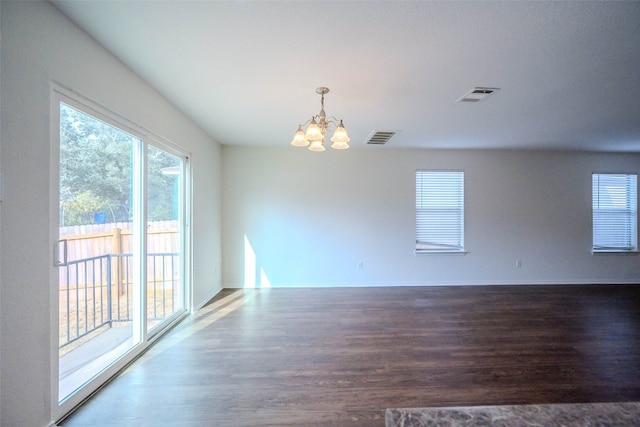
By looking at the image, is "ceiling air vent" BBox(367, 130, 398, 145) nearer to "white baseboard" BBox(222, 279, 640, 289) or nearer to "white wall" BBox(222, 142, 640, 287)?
"white wall" BBox(222, 142, 640, 287)

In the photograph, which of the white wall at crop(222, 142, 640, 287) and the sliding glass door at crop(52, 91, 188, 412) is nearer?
the sliding glass door at crop(52, 91, 188, 412)

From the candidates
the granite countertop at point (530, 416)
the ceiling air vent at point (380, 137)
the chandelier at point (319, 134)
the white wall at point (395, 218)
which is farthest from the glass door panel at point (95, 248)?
the ceiling air vent at point (380, 137)

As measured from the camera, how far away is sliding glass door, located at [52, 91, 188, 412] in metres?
1.83

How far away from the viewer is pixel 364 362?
2430 mm

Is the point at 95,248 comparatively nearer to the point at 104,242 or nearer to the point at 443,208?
the point at 104,242

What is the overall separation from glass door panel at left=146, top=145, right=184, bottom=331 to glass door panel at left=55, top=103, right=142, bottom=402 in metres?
0.25

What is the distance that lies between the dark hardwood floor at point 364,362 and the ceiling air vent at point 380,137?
2.56 metres

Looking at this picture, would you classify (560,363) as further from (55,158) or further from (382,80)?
(55,158)

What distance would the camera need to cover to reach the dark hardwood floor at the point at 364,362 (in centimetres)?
188

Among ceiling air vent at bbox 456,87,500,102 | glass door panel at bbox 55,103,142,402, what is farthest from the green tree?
ceiling air vent at bbox 456,87,500,102

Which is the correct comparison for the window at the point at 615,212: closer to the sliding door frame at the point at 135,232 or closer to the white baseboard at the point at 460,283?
the white baseboard at the point at 460,283

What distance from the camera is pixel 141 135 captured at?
8.38 feet

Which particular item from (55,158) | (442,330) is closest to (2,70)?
(55,158)

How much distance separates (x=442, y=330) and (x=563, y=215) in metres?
4.03
